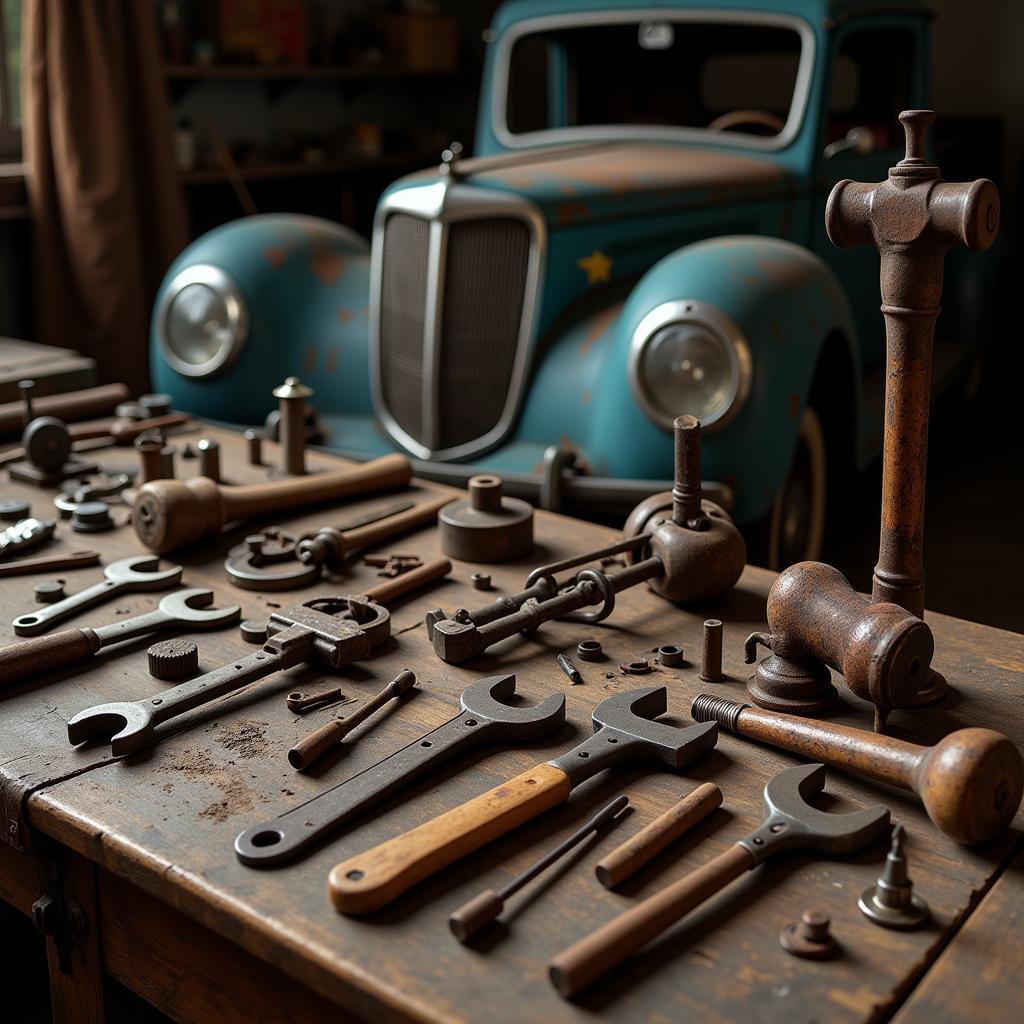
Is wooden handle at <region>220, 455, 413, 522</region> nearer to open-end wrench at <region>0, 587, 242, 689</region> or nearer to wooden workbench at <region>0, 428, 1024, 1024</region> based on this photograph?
open-end wrench at <region>0, 587, 242, 689</region>

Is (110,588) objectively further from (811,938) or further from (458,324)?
(458,324)

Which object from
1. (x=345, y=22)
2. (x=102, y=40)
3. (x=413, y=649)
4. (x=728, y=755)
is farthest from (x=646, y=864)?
(x=345, y=22)

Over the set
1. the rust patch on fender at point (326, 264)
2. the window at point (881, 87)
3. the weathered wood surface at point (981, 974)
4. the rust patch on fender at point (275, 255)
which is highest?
the window at point (881, 87)

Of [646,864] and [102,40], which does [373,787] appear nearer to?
[646,864]

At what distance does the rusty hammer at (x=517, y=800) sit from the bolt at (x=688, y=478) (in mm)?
374

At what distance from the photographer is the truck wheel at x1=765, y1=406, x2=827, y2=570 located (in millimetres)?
2777

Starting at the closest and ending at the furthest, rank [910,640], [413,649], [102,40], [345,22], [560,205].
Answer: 1. [910,640]
2. [413,649]
3. [560,205]
4. [102,40]
5. [345,22]

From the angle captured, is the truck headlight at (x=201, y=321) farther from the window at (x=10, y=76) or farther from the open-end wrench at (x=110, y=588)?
the window at (x=10, y=76)

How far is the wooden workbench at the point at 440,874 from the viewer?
937mm

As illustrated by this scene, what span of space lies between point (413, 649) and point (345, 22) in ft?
19.5

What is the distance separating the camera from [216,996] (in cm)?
112

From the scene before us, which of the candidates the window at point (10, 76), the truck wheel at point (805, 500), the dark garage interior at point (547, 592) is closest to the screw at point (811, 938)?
the dark garage interior at point (547, 592)

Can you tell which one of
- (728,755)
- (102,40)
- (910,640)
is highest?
(102,40)

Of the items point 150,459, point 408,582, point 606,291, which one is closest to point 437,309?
point 606,291
